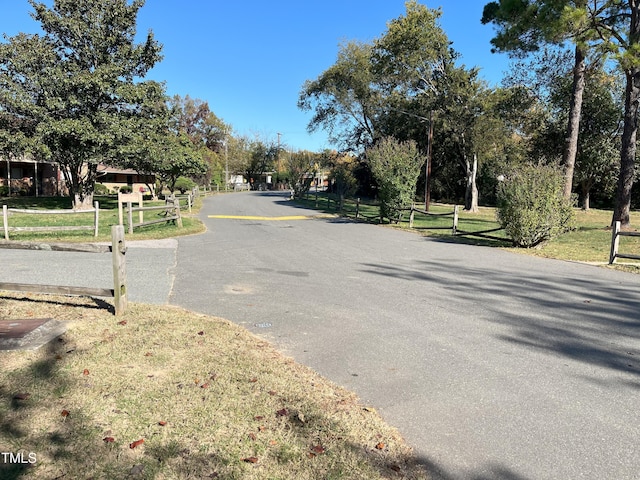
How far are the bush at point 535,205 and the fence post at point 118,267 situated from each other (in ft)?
37.7

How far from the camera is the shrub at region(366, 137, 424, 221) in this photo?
1983cm

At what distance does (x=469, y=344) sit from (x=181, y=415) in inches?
127

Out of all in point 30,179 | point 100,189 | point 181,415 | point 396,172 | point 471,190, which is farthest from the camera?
point 100,189

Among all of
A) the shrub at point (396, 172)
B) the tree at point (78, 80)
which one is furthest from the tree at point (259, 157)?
the shrub at point (396, 172)

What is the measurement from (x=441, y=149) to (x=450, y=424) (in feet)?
110

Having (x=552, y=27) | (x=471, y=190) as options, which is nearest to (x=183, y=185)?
(x=471, y=190)

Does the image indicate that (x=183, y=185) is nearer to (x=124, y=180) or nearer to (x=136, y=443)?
(x=124, y=180)

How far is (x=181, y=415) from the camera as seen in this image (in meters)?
3.18

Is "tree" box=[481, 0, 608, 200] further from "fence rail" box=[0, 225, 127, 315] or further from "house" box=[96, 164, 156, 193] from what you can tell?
"house" box=[96, 164, 156, 193]

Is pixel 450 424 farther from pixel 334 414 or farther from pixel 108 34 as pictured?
pixel 108 34

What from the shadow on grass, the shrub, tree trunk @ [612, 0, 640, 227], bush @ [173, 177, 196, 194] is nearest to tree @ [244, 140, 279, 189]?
bush @ [173, 177, 196, 194]

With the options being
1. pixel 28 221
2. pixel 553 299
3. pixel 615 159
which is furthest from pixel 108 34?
pixel 615 159

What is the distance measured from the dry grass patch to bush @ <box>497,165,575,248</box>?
10955 millimetres

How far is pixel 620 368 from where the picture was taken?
14.1 feet
